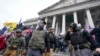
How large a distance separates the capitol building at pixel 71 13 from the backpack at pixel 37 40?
26.1 m

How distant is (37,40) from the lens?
5828mm

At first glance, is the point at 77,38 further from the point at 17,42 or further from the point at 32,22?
the point at 32,22

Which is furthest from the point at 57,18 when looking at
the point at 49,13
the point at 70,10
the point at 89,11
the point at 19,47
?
the point at 19,47

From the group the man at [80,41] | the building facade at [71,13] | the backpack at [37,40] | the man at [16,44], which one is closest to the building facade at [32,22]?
the building facade at [71,13]

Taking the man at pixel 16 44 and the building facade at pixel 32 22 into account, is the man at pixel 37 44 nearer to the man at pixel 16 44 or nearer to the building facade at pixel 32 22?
the man at pixel 16 44

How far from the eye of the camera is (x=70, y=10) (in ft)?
117

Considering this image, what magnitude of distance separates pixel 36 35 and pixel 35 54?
0.60 metres

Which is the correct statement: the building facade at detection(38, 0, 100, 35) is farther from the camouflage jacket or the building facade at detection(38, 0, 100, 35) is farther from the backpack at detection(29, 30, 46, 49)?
the backpack at detection(29, 30, 46, 49)

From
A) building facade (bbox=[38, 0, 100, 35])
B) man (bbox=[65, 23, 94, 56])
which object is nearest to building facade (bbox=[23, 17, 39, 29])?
building facade (bbox=[38, 0, 100, 35])

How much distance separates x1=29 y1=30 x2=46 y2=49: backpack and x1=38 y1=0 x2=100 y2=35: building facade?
26.1 metres

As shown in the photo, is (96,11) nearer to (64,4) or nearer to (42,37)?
(64,4)

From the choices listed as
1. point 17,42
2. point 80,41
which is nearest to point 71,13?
point 17,42

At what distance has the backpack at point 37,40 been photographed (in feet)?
18.9

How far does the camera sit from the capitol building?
33.1 metres
